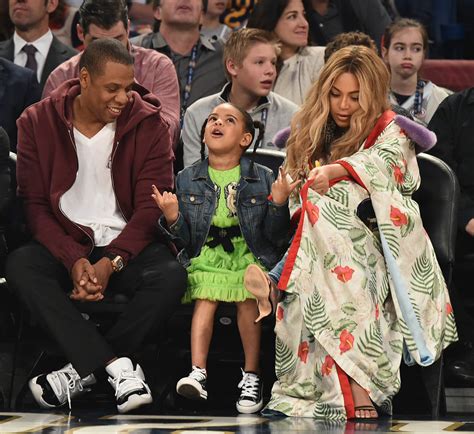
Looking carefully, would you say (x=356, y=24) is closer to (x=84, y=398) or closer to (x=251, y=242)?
(x=251, y=242)

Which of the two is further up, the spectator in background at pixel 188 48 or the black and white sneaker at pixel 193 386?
the spectator in background at pixel 188 48

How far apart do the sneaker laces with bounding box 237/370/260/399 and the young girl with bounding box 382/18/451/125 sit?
2.43 m

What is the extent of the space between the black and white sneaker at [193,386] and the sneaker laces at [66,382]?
0.42 m

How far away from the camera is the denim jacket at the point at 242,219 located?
17.3 feet

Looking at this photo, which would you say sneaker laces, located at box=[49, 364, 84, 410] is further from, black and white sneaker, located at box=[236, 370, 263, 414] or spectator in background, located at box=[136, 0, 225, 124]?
spectator in background, located at box=[136, 0, 225, 124]

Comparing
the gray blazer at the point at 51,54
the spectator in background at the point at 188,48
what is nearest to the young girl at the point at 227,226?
the spectator in background at the point at 188,48

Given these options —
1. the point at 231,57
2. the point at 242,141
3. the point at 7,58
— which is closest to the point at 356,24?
the point at 231,57

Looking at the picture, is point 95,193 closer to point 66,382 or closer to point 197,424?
point 66,382

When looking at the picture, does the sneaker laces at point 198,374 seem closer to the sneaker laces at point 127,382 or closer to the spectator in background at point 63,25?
the sneaker laces at point 127,382

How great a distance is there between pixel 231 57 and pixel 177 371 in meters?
1.99

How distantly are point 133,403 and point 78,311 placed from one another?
465 mm

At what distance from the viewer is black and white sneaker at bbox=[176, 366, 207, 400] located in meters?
4.89

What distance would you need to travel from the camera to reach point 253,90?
6.57 meters

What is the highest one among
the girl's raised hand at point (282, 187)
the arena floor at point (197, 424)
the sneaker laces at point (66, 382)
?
the girl's raised hand at point (282, 187)
